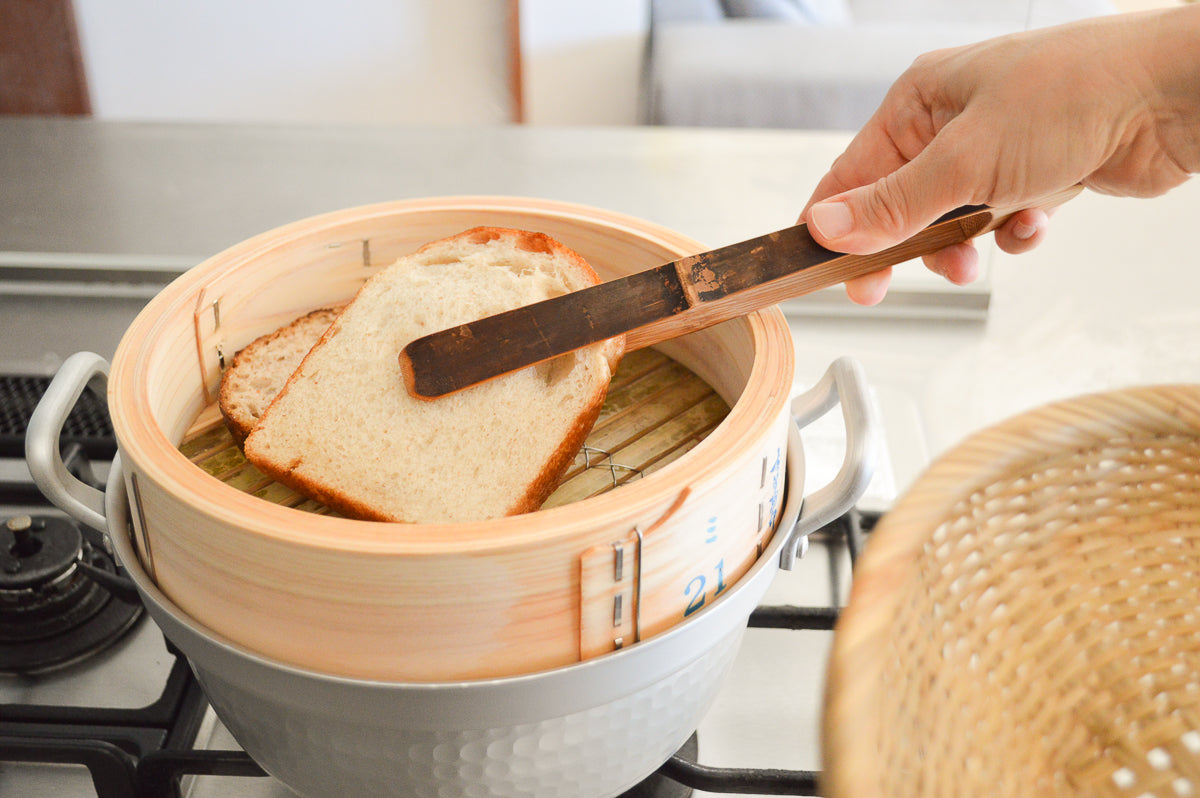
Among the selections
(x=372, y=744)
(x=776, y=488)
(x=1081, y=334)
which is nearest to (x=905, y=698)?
(x=776, y=488)

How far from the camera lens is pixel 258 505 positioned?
17.2 inches

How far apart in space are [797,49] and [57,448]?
1314 mm

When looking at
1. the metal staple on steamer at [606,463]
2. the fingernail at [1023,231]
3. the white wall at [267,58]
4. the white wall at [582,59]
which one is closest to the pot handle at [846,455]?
the metal staple on steamer at [606,463]

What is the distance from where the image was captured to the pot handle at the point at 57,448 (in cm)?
52

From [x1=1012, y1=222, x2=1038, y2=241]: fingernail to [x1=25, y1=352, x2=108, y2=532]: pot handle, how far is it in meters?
0.73

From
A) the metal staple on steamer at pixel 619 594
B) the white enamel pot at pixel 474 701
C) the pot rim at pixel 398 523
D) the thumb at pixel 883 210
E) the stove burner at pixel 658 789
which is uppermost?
the thumb at pixel 883 210

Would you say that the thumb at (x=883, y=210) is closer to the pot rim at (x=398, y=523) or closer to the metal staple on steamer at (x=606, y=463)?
the pot rim at (x=398, y=523)

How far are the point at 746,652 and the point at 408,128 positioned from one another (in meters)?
0.95

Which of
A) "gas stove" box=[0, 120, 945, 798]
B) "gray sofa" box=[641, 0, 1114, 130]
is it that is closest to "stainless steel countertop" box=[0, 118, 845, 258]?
"gas stove" box=[0, 120, 945, 798]

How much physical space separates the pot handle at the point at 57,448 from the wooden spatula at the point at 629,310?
193mm

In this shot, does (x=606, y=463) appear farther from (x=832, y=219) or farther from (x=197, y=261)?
(x=197, y=261)

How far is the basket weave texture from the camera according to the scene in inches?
17.7

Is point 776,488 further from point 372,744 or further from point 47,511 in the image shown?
point 47,511

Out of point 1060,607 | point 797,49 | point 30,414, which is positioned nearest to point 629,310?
point 1060,607
